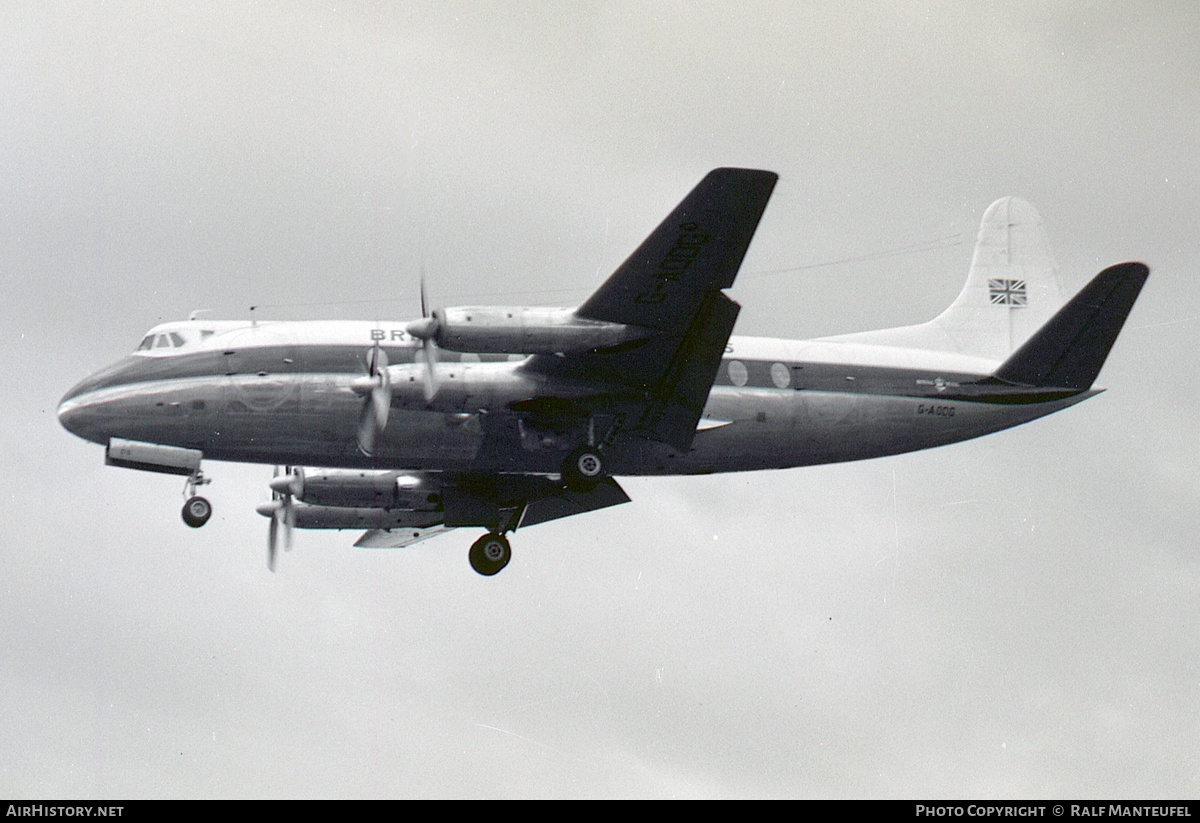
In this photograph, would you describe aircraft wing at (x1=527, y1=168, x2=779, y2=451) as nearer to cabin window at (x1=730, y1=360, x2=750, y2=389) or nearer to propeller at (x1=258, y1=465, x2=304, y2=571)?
cabin window at (x1=730, y1=360, x2=750, y2=389)

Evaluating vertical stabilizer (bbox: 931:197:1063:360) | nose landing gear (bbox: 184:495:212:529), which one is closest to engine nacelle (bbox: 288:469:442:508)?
nose landing gear (bbox: 184:495:212:529)

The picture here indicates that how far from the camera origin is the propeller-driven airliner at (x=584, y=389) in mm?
23766

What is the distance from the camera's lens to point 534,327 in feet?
76.9

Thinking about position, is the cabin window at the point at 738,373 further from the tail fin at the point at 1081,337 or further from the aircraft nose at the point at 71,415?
the aircraft nose at the point at 71,415

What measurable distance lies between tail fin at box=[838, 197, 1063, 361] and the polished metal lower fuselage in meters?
2.55

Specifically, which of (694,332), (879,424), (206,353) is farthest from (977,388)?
(206,353)

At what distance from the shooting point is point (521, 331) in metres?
23.3

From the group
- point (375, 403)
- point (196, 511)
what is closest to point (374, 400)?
point (375, 403)

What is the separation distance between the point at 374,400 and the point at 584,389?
12.7 feet

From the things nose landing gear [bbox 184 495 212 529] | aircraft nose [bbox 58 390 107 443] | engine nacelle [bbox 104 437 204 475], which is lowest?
nose landing gear [bbox 184 495 212 529]

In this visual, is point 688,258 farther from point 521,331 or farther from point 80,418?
point 80,418

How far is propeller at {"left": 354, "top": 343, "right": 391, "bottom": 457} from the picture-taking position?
24609mm
